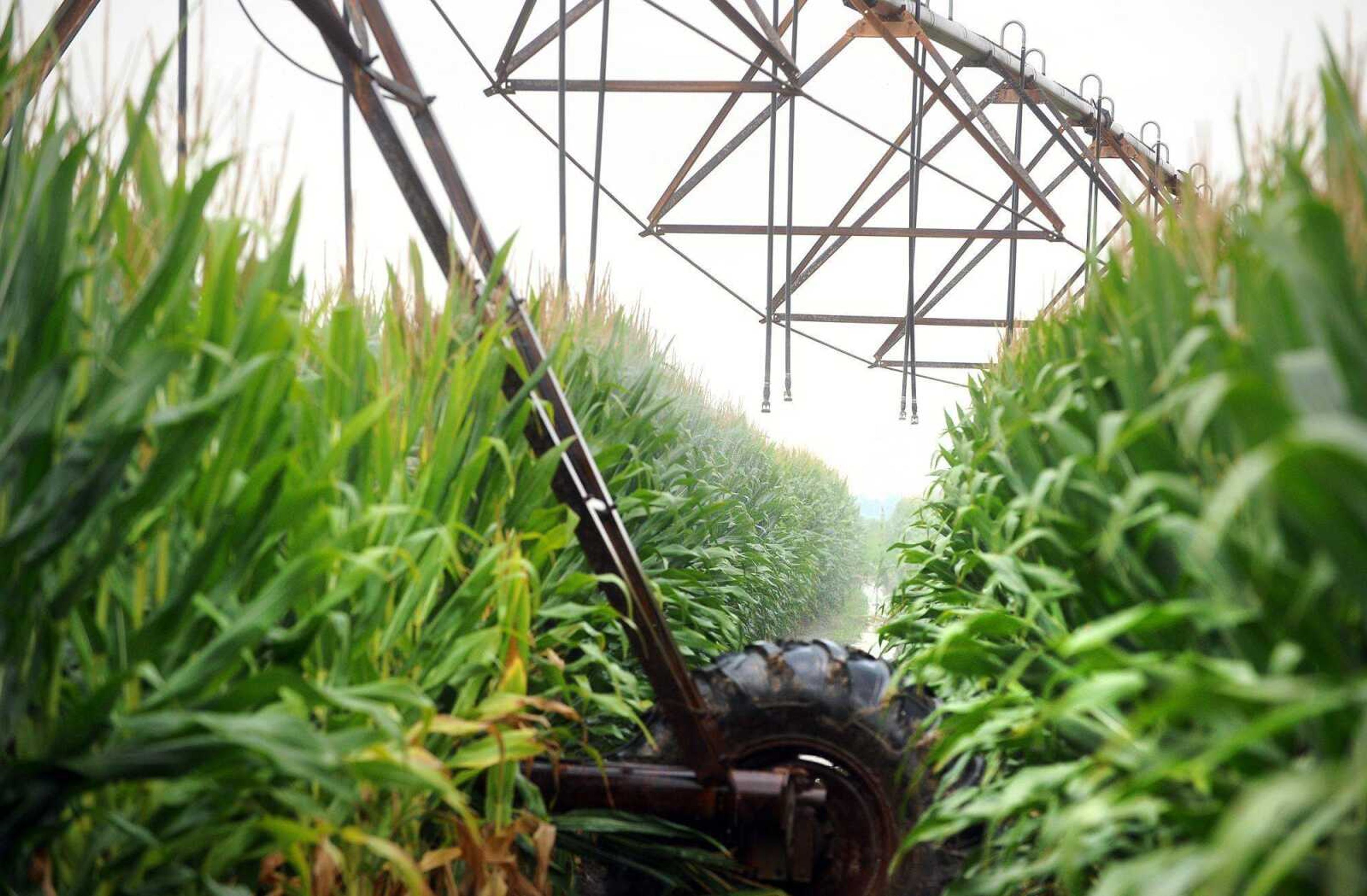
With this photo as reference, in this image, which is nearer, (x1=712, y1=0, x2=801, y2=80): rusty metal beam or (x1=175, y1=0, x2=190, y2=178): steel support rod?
(x1=175, y1=0, x2=190, y2=178): steel support rod

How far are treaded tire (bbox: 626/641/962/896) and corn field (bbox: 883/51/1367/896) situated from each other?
50 cm

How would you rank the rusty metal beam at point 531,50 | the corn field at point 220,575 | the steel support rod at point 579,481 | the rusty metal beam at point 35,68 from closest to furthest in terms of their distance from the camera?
the corn field at point 220,575 < the rusty metal beam at point 35,68 < the steel support rod at point 579,481 < the rusty metal beam at point 531,50

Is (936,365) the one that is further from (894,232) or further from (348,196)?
(348,196)

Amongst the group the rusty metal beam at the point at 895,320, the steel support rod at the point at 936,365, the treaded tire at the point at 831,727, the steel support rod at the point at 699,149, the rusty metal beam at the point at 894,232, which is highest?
the steel support rod at the point at 699,149

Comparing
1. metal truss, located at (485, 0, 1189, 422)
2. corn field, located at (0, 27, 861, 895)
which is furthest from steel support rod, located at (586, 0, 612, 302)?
corn field, located at (0, 27, 861, 895)

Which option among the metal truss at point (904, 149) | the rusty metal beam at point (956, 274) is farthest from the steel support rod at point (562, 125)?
the rusty metal beam at point (956, 274)

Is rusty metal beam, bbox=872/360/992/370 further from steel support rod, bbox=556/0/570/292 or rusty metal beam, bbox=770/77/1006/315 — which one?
steel support rod, bbox=556/0/570/292

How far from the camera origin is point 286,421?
1.71m

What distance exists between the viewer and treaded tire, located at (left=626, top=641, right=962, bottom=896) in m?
2.81

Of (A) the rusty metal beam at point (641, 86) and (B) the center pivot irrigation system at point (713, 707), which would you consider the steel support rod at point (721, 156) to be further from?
(B) the center pivot irrigation system at point (713, 707)

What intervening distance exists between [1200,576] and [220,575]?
1.20 metres

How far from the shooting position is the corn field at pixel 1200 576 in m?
1.14

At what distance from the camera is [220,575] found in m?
1.65

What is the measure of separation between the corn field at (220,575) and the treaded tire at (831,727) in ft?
1.91
